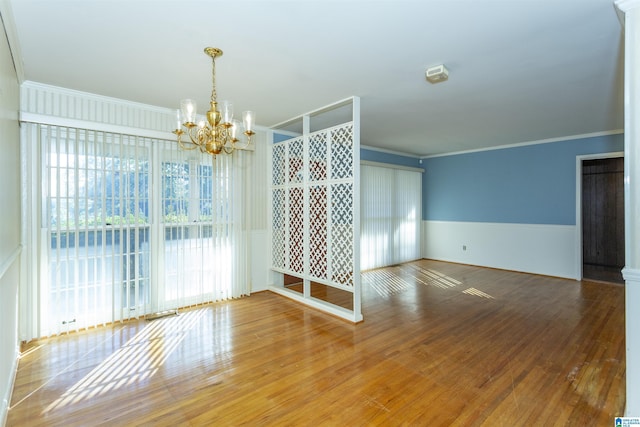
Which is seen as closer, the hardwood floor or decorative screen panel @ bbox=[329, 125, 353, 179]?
the hardwood floor

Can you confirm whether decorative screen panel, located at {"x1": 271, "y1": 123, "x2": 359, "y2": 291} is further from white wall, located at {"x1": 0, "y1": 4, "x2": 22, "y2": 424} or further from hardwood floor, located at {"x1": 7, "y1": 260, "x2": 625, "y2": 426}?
white wall, located at {"x1": 0, "y1": 4, "x2": 22, "y2": 424}

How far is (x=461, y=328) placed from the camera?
3.34 meters

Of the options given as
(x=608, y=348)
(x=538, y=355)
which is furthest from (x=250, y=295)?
(x=608, y=348)

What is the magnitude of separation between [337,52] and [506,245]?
5.63m

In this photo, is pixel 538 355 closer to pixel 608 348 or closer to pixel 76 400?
pixel 608 348

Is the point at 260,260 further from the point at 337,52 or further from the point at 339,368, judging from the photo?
the point at 337,52

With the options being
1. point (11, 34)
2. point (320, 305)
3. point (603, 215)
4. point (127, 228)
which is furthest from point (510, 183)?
point (11, 34)

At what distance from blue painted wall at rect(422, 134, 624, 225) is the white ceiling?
1562 millimetres

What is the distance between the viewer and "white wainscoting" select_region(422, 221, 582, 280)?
5531 millimetres

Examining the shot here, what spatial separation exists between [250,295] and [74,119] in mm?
3038

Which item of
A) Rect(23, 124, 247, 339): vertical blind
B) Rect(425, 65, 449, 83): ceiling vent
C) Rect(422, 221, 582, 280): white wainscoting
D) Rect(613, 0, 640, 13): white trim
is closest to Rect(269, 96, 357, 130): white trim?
Rect(23, 124, 247, 339): vertical blind

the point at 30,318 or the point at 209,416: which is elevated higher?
the point at 30,318

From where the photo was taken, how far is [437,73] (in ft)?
9.11

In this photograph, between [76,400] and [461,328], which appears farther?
[461,328]
